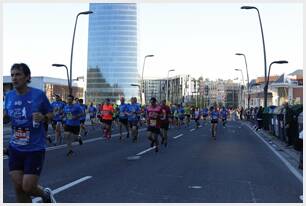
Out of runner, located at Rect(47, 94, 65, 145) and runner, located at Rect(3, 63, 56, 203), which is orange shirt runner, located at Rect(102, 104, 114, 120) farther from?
runner, located at Rect(3, 63, 56, 203)

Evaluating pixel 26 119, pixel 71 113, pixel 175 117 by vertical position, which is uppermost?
pixel 26 119

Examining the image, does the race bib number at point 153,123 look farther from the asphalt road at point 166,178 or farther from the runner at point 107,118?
the runner at point 107,118

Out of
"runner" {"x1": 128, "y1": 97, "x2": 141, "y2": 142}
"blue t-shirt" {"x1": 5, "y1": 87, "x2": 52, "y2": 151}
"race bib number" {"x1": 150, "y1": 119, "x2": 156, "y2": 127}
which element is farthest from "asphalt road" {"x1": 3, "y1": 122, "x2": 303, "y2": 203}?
"runner" {"x1": 128, "y1": 97, "x2": 141, "y2": 142}

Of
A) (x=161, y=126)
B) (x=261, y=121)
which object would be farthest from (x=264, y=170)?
(x=261, y=121)

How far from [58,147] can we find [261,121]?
20.3 meters

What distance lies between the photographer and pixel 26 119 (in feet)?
20.4

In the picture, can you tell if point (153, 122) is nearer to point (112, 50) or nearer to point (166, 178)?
point (166, 178)

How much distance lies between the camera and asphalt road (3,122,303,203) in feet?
28.0

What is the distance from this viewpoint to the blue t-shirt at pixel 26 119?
6.20 metres

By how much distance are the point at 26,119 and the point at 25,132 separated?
14 centimetres

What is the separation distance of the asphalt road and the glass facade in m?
128

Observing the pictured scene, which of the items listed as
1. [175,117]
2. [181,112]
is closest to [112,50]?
[181,112]

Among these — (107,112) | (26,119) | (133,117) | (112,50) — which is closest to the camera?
(26,119)

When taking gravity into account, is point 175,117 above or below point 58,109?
below
